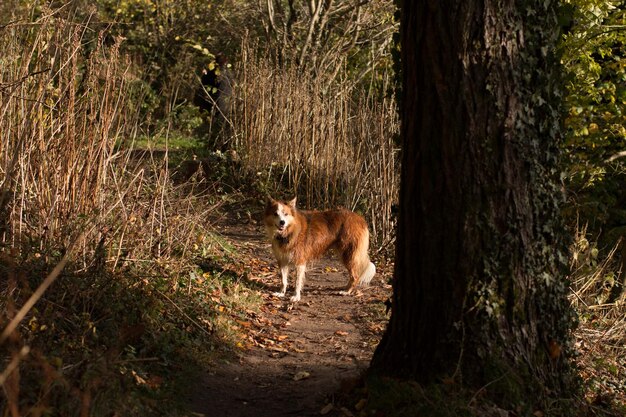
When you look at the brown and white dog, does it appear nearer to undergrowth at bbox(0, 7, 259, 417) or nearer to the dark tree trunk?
undergrowth at bbox(0, 7, 259, 417)

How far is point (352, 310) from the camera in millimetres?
8562

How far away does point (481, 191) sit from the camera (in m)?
4.77

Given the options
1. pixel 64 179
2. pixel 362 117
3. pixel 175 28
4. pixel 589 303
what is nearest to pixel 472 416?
pixel 64 179

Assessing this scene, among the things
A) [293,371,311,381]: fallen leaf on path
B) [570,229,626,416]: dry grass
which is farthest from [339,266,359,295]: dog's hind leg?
[293,371,311,381]: fallen leaf on path

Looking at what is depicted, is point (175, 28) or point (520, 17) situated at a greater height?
point (175, 28)

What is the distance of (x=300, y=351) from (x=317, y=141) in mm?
5156

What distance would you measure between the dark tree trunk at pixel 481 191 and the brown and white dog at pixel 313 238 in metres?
3.91

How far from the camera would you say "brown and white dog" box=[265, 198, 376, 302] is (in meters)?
8.89

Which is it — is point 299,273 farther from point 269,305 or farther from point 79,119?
point 79,119

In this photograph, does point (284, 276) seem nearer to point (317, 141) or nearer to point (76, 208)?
point (76, 208)

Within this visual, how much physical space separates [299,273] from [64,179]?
3.09 meters

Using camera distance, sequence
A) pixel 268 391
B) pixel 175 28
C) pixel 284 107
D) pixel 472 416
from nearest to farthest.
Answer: pixel 472 416 < pixel 268 391 < pixel 284 107 < pixel 175 28

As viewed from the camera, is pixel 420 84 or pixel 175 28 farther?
pixel 175 28

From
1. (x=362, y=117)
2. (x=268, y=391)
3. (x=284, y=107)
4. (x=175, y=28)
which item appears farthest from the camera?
(x=175, y=28)
